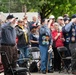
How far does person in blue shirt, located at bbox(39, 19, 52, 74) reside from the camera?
44.7 feet

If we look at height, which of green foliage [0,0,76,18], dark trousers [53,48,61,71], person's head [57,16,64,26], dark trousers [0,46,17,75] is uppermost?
green foliage [0,0,76,18]

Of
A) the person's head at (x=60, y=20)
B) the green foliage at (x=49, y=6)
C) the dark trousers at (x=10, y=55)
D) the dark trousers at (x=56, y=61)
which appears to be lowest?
the dark trousers at (x=56, y=61)

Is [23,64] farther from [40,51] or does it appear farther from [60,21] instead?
[60,21]

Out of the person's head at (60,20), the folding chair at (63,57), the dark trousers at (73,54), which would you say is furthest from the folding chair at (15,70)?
the person's head at (60,20)

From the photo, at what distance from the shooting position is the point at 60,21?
14.1 meters

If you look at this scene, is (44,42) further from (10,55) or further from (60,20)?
(10,55)

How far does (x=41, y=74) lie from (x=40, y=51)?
0.90 metres

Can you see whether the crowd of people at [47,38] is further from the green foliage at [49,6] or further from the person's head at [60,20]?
the green foliage at [49,6]

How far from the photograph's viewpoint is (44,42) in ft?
44.9

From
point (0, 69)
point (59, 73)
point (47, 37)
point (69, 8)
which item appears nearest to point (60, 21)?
point (47, 37)

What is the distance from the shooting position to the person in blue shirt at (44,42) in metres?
13.6

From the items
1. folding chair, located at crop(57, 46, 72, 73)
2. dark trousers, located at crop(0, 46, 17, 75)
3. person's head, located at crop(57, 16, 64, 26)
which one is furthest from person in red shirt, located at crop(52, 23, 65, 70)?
dark trousers, located at crop(0, 46, 17, 75)

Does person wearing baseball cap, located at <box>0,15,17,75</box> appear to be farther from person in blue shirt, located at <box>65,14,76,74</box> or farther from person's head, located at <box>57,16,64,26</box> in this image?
person's head, located at <box>57,16,64,26</box>

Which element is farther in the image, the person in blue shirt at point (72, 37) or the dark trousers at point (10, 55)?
the person in blue shirt at point (72, 37)
